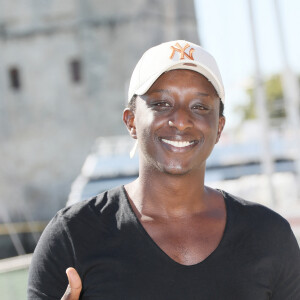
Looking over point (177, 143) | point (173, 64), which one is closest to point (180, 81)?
point (173, 64)

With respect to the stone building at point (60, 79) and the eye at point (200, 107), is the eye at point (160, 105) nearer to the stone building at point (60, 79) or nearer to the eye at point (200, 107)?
the eye at point (200, 107)

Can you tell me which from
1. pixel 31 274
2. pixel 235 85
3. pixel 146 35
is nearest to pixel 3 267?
pixel 31 274

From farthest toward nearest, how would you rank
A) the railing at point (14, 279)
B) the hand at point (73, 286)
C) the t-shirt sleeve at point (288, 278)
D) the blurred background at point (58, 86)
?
the blurred background at point (58, 86) < the railing at point (14, 279) < the t-shirt sleeve at point (288, 278) < the hand at point (73, 286)

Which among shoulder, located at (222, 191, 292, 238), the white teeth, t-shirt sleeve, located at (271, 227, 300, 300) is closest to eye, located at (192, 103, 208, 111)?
the white teeth

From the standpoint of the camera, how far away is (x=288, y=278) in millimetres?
1763

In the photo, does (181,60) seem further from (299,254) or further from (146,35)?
(146,35)

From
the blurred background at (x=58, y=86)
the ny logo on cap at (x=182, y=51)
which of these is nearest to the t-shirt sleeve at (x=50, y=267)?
the ny logo on cap at (x=182, y=51)

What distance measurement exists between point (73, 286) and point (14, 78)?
25051 mm

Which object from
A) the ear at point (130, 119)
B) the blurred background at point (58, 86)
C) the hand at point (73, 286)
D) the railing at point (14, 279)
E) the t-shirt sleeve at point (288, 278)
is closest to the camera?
the hand at point (73, 286)

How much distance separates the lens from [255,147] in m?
16.5

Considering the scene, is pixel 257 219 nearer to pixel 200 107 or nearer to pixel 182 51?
pixel 200 107

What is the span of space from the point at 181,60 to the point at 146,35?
2273 centimetres

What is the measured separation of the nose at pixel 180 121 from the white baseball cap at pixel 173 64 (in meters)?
0.11

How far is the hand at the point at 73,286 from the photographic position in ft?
5.34
